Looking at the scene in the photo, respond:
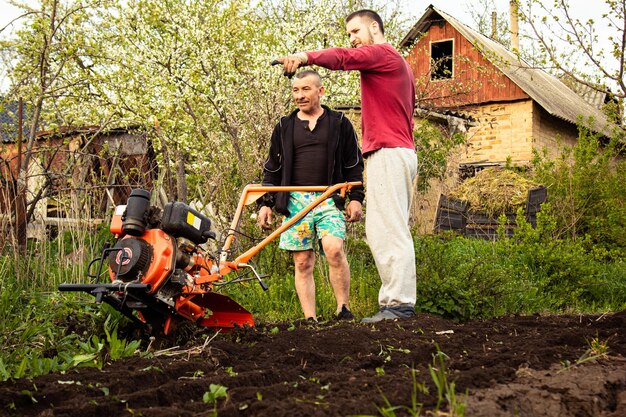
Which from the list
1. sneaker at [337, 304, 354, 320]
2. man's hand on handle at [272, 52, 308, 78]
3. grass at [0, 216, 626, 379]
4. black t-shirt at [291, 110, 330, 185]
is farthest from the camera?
black t-shirt at [291, 110, 330, 185]

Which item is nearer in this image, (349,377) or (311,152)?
(349,377)

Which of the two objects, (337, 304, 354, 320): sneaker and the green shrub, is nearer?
(337, 304, 354, 320): sneaker

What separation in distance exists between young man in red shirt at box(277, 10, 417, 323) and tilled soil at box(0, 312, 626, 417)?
2.19ft

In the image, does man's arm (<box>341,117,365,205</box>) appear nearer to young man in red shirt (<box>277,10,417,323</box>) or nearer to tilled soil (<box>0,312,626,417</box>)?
young man in red shirt (<box>277,10,417,323</box>)

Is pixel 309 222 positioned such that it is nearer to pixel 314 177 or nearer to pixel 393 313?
pixel 314 177

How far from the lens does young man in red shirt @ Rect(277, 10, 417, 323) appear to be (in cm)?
566

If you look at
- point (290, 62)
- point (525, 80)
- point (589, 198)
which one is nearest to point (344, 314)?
point (290, 62)

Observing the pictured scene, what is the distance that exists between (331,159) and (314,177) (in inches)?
7.3

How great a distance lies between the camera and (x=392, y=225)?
18.7ft

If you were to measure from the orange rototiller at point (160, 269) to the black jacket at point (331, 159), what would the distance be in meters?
0.96

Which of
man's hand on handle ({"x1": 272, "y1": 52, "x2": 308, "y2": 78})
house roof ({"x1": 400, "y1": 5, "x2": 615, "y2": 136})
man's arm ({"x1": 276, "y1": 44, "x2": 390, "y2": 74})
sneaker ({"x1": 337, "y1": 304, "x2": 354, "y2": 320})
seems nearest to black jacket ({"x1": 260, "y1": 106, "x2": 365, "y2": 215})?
man's arm ({"x1": 276, "y1": 44, "x2": 390, "y2": 74})

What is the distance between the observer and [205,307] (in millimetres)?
5355

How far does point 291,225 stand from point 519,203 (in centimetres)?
856

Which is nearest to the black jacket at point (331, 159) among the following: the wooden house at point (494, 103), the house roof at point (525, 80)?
the wooden house at point (494, 103)
